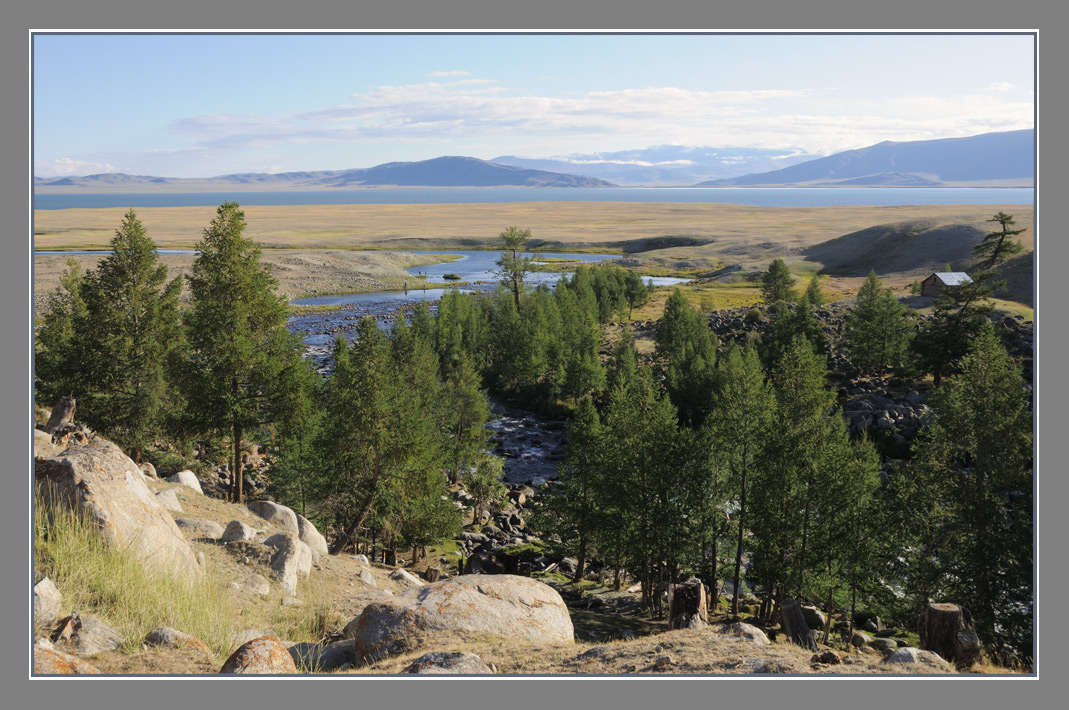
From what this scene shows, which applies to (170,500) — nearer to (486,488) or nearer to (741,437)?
(741,437)

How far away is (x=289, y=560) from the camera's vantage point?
16297mm

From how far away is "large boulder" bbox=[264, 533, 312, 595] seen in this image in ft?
52.1

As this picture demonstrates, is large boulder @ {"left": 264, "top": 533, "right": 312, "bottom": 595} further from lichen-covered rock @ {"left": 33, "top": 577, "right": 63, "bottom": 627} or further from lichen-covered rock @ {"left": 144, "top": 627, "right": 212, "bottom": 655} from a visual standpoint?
lichen-covered rock @ {"left": 33, "top": 577, "right": 63, "bottom": 627}

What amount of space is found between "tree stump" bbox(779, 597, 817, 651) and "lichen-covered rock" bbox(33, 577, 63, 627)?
12.5 m

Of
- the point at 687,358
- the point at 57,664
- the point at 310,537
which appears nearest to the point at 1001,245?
the point at 687,358

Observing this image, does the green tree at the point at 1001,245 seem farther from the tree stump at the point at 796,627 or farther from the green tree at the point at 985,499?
the tree stump at the point at 796,627

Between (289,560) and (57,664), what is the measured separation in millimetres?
7681

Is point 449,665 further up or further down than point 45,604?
further down

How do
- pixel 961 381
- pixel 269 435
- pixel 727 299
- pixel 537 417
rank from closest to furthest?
pixel 961 381 < pixel 269 435 < pixel 537 417 < pixel 727 299

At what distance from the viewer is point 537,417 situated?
67000mm
